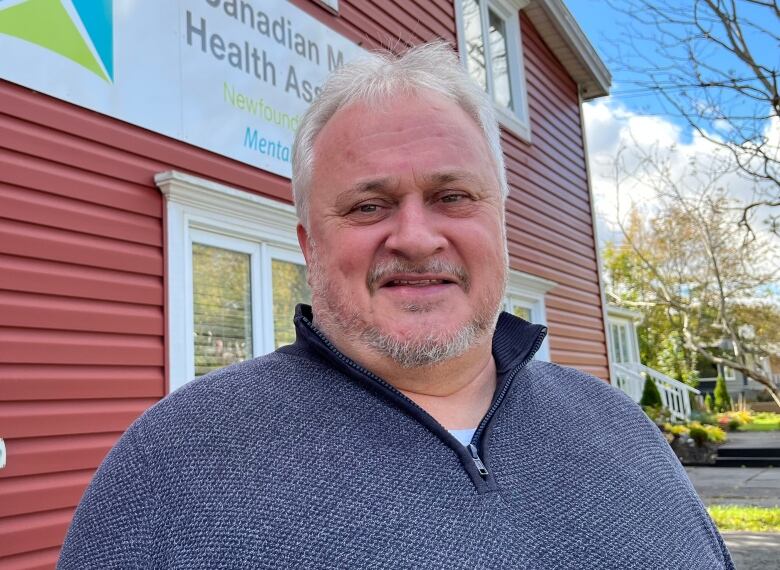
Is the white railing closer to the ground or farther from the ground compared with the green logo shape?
closer to the ground

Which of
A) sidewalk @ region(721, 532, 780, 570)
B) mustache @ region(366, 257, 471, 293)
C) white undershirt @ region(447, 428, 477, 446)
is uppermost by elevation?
mustache @ region(366, 257, 471, 293)

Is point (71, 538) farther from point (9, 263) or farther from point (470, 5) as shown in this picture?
point (470, 5)

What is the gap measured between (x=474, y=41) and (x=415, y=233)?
6950mm

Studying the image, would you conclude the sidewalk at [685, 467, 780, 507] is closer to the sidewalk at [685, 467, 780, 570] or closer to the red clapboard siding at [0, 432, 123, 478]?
the sidewalk at [685, 467, 780, 570]

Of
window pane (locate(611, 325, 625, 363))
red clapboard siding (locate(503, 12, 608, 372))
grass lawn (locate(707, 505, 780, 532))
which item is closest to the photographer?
grass lawn (locate(707, 505, 780, 532))

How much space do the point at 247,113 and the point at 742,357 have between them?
472cm

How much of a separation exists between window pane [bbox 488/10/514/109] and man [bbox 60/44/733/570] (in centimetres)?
671

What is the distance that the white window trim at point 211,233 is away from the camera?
370 cm

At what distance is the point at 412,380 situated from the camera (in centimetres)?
154

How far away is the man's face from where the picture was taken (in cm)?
150

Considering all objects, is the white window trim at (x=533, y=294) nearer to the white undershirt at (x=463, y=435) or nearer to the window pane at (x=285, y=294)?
the window pane at (x=285, y=294)

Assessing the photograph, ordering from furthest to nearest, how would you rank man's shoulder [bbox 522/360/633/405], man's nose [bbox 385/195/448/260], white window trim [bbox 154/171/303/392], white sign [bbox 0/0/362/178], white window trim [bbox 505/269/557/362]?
white window trim [bbox 505/269/557/362] < white window trim [bbox 154/171/303/392] < white sign [bbox 0/0/362/178] < man's shoulder [bbox 522/360/633/405] < man's nose [bbox 385/195/448/260]

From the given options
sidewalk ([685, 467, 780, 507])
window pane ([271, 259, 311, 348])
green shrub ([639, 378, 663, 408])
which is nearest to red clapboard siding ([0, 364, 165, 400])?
window pane ([271, 259, 311, 348])

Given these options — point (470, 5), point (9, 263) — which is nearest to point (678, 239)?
point (470, 5)
